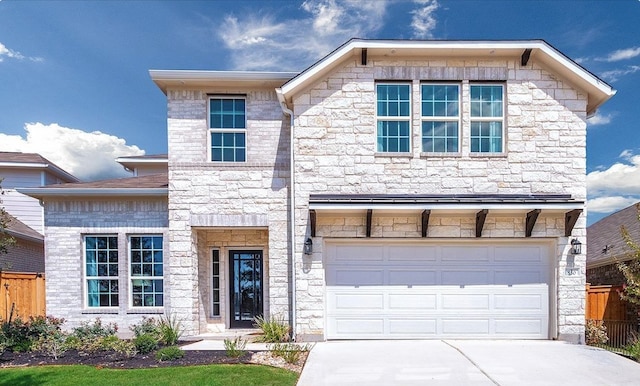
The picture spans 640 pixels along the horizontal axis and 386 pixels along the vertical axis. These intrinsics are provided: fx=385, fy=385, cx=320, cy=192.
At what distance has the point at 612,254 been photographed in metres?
11.8

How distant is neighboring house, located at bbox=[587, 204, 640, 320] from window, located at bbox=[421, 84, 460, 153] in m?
5.14

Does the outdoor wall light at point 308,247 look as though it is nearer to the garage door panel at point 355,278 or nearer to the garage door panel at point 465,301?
the garage door panel at point 355,278

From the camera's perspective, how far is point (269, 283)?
31.9ft

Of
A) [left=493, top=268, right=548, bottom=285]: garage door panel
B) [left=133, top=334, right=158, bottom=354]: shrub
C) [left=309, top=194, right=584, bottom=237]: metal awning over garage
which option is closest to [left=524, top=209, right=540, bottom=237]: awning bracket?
[left=309, top=194, right=584, bottom=237]: metal awning over garage

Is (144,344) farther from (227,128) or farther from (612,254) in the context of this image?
(612,254)

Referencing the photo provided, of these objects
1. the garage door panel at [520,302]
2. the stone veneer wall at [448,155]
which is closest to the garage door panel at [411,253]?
the stone veneer wall at [448,155]

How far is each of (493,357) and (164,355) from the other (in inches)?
251

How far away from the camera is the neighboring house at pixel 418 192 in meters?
8.93

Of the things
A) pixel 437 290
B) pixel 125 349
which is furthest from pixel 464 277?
pixel 125 349

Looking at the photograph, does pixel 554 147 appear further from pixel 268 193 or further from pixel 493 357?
pixel 268 193

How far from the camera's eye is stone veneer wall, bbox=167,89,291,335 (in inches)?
378

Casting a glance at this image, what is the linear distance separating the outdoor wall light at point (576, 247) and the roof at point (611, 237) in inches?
73.0

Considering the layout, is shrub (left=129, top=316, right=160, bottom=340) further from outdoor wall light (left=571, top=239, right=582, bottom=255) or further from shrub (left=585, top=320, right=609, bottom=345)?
shrub (left=585, top=320, right=609, bottom=345)

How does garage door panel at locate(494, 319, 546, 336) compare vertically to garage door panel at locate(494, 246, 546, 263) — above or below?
below
